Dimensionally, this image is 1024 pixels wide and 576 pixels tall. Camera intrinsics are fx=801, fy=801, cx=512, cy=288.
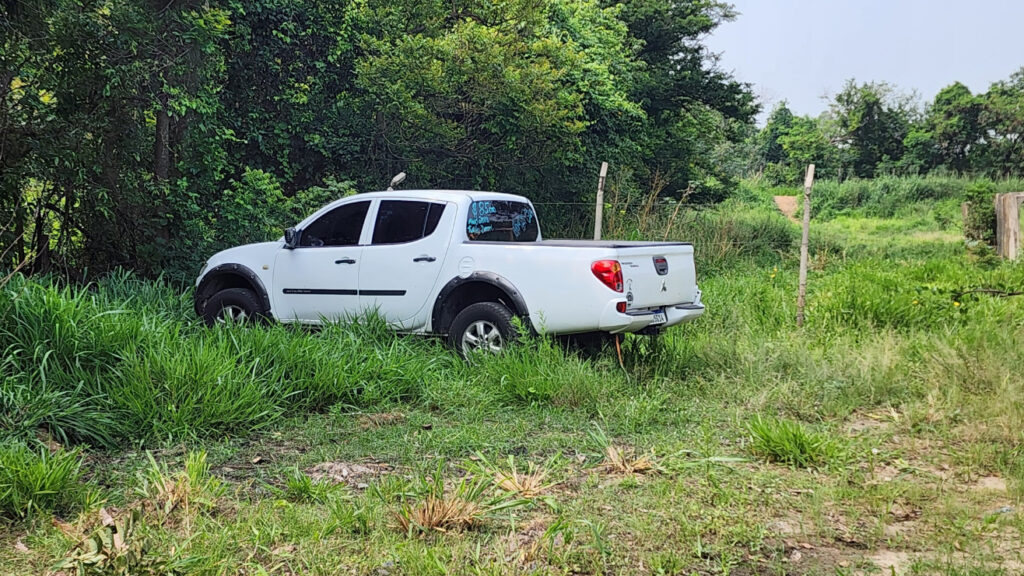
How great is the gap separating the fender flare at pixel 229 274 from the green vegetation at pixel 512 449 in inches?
58.5

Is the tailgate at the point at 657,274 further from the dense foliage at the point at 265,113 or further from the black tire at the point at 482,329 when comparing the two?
the dense foliage at the point at 265,113

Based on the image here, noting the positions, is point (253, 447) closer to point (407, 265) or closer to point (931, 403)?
point (407, 265)

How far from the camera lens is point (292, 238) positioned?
7.79 meters

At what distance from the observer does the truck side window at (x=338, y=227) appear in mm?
7656

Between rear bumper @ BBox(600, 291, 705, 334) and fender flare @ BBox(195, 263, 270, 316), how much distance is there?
3.63 metres

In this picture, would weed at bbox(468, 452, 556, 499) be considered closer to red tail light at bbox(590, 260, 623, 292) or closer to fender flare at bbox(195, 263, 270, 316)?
red tail light at bbox(590, 260, 623, 292)

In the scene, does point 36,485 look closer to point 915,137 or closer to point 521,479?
point 521,479

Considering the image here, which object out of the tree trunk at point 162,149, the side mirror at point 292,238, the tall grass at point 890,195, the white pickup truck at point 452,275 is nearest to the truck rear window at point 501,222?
the white pickup truck at point 452,275

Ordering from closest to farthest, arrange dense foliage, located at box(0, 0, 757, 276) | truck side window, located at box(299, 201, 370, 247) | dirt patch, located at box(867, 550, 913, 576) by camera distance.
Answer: dirt patch, located at box(867, 550, 913, 576) → truck side window, located at box(299, 201, 370, 247) → dense foliage, located at box(0, 0, 757, 276)

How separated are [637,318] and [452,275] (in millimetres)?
1692

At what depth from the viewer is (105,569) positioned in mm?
2889

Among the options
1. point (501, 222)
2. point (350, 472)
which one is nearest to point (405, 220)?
point (501, 222)

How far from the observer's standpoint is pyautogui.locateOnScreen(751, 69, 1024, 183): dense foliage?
3756 cm

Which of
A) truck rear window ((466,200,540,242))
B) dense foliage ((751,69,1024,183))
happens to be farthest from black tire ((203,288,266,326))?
dense foliage ((751,69,1024,183))
